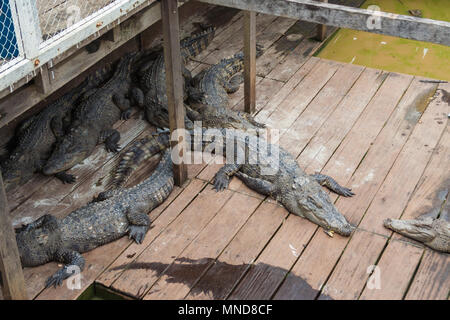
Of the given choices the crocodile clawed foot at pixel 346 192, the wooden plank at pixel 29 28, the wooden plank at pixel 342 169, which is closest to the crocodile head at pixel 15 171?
the wooden plank at pixel 29 28

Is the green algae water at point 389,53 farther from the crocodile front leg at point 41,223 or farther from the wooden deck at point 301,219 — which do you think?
the crocodile front leg at point 41,223

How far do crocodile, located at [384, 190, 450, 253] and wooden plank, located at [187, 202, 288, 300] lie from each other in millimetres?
834

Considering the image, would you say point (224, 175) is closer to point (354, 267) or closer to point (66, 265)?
point (354, 267)

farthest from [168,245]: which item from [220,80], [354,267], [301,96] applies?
[301,96]

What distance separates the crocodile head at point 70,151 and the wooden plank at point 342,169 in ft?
6.50

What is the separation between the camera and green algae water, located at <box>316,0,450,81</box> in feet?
22.6

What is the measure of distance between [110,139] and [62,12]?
1852 millimetres

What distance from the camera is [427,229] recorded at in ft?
14.0

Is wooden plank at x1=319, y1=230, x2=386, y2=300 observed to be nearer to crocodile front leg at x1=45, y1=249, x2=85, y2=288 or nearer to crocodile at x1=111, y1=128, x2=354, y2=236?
crocodile at x1=111, y1=128, x2=354, y2=236

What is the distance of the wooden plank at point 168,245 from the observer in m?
4.05

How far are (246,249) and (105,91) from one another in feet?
8.07
